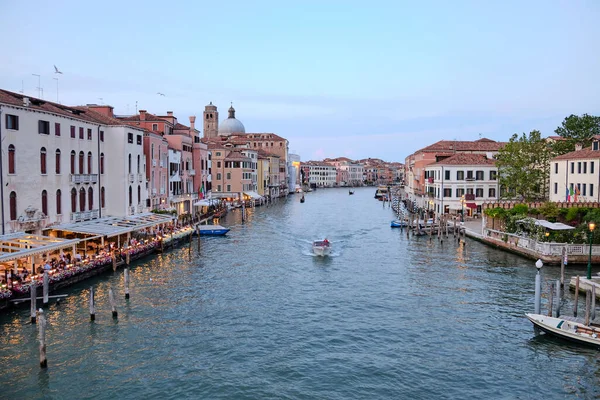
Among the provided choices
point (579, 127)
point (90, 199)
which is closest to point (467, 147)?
point (579, 127)

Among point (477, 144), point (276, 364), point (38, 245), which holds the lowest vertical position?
point (276, 364)

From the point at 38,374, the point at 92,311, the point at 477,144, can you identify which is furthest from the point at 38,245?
the point at 477,144

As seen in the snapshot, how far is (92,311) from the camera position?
66.8 ft

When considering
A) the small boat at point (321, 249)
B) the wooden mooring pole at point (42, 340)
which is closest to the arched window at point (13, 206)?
the wooden mooring pole at point (42, 340)

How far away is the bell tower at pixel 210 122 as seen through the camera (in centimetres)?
12975

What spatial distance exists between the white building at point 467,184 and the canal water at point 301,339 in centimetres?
2269

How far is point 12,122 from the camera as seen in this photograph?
25.8m

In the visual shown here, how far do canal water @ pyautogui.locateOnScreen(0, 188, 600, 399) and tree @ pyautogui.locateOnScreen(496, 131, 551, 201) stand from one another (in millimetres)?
18216

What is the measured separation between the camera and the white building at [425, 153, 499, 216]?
2131 inches

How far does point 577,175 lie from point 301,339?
3244 centimetres

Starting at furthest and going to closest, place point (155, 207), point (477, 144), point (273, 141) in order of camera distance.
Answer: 1. point (273, 141)
2. point (477, 144)
3. point (155, 207)

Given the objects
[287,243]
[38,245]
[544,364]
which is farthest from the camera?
[287,243]

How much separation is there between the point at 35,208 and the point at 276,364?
1770 centimetres

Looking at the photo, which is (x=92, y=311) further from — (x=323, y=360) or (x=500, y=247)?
(x=500, y=247)
